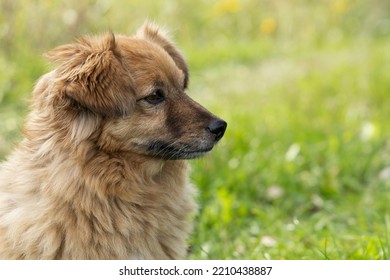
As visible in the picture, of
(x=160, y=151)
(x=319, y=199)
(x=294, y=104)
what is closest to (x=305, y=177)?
(x=319, y=199)

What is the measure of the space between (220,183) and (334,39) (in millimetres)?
5063

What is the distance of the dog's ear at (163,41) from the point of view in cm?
429

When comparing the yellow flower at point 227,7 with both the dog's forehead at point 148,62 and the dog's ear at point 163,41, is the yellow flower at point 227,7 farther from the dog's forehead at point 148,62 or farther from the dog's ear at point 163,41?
the dog's forehead at point 148,62

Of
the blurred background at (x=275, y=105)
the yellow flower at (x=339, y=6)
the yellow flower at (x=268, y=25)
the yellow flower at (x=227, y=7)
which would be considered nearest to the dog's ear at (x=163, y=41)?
the blurred background at (x=275, y=105)

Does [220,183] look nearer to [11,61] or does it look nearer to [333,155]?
[333,155]

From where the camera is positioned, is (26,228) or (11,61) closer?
(26,228)

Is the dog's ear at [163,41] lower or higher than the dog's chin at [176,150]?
higher

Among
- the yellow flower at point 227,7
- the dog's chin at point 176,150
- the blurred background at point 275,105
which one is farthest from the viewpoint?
the yellow flower at point 227,7

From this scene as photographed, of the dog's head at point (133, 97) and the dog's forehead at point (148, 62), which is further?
the dog's forehead at point (148, 62)

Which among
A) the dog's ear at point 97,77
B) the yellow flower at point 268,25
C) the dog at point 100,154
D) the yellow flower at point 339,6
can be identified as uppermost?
the dog's ear at point 97,77

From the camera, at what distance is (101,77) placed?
357cm

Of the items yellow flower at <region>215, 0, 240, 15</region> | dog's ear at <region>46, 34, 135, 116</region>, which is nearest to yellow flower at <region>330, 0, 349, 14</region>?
yellow flower at <region>215, 0, 240, 15</region>

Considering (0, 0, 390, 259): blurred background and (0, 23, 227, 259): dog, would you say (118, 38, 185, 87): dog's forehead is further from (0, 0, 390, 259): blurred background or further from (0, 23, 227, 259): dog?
(0, 0, 390, 259): blurred background

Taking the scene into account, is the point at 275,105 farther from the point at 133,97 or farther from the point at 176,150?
the point at 133,97
